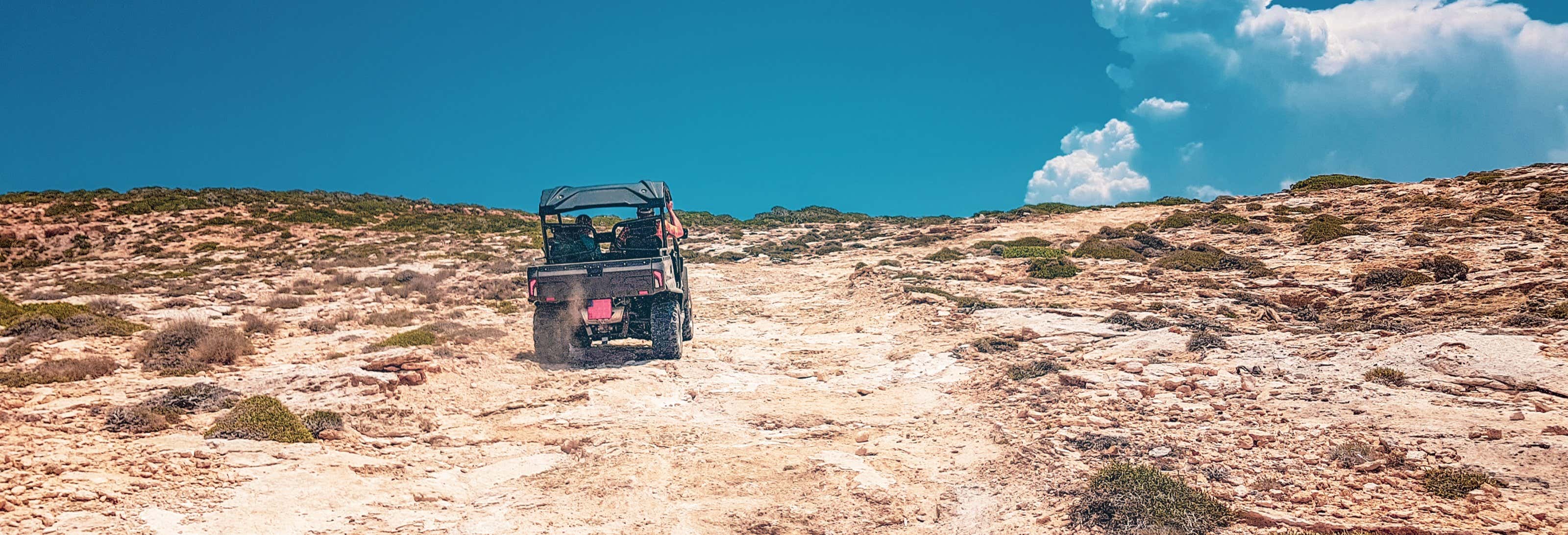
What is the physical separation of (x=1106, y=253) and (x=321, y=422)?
20.3 metres

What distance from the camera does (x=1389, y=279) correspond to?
13516mm

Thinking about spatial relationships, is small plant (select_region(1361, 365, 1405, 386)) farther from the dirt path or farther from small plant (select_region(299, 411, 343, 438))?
small plant (select_region(299, 411, 343, 438))

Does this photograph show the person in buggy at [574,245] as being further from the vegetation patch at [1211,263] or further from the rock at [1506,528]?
the vegetation patch at [1211,263]

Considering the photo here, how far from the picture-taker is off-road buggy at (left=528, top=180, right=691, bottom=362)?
36.8ft

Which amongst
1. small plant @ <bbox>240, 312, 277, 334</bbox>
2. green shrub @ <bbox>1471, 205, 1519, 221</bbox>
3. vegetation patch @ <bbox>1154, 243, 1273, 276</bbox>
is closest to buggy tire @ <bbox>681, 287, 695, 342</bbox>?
small plant @ <bbox>240, 312, 277, 334</bbox>

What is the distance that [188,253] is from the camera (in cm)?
2973

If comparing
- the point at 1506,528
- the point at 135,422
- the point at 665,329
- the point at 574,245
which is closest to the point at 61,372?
the point at 135,422

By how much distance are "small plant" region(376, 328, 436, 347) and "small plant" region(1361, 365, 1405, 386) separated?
13.3 meters

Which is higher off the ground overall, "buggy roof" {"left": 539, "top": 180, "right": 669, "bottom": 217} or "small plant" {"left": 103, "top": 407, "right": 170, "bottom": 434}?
"buggy roof" {"left": 539, "top": 180, "right": 669, "bottom": 217}

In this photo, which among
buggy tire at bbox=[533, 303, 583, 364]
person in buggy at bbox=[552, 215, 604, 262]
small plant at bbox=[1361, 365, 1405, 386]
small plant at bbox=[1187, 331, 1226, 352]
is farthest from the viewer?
person in buggy at bbox=[552, 215, 604, 262]

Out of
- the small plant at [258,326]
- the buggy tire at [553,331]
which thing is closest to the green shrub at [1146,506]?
the buggy tire at [553,331]

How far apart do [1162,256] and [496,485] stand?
19210 millimetres

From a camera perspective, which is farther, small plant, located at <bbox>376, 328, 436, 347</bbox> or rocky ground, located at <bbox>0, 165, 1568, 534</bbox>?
small plant, located at <bbox>376, 328, 436, 347</bbox>

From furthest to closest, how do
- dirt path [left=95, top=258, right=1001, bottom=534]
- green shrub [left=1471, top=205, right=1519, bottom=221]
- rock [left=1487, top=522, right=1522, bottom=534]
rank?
green shrub [left=1471, top=205, right=1519, bottom=221], dirt path [left=95, top=258, right=1001, bottom=534], rock [left=1487, top=522, right=1522, bottom=534]
